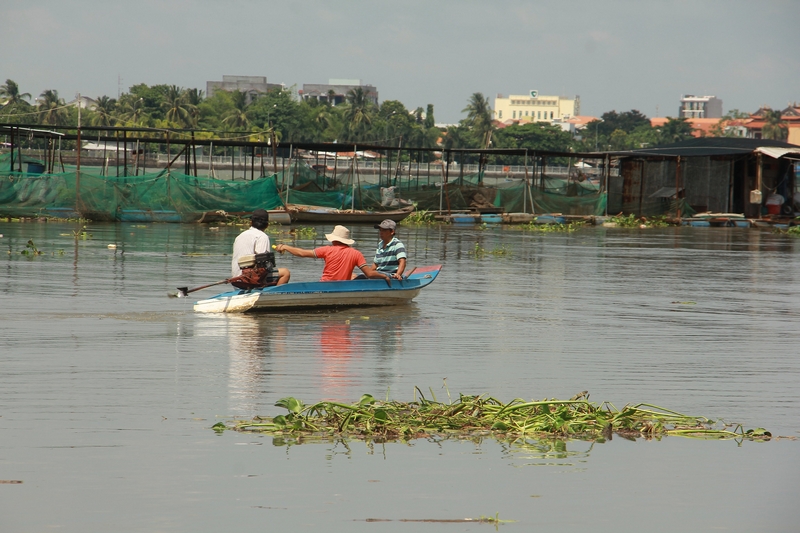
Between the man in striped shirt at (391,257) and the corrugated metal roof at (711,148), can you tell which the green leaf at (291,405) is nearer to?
the man in striped shirt at (391,257)

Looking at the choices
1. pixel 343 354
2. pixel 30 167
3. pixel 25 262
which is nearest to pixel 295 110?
pixel 30 167

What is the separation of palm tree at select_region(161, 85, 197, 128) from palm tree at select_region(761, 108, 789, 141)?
93.2 meters

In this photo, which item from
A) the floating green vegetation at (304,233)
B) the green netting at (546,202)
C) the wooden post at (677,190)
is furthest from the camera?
the green netting at (546,202)

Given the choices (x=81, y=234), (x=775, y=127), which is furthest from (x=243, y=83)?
(x=81, y=234)

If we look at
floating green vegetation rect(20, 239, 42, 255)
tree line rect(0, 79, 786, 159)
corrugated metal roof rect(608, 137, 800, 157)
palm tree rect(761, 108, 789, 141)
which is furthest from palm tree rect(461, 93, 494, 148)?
floating green vegetation rect(20, 239, 42, 255)

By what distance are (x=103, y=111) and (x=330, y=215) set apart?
8132 cm

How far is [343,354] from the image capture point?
10836 millimetres

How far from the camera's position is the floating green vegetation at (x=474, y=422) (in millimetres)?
7562

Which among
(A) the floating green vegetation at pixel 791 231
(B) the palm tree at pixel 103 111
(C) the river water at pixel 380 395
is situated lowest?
(C) the river water at pixel 380 395

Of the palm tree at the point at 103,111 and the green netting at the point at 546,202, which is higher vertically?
the palm tree at the point at 103,111

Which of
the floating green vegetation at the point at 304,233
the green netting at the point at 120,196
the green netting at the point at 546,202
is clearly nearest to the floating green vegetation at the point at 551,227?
the green netting at the point at 546,202

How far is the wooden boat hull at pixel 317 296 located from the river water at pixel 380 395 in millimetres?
256

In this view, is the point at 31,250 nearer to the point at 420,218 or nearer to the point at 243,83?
the point at 420,218

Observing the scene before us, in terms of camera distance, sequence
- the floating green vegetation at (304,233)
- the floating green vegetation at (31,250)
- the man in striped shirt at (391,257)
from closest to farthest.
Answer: the man in striped shirt at (391,257) < the floating green vegetation at (31,250) < the floating green vegetation at (304,233)
